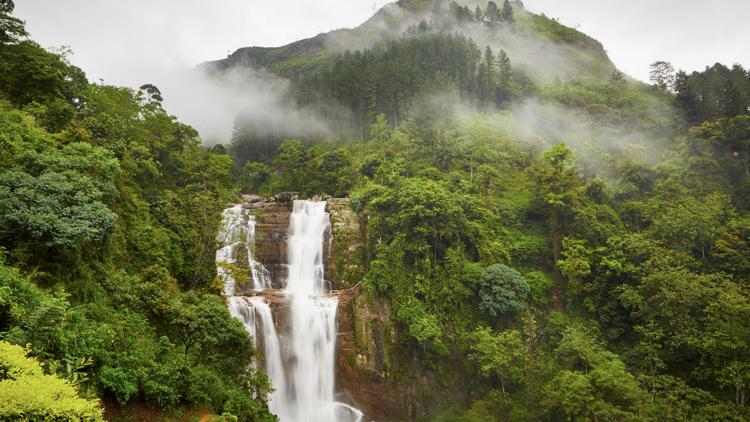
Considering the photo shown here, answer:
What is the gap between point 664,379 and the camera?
67.8 ft

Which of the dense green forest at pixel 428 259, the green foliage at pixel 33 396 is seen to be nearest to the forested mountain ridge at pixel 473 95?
the dense green forest at pixel 428 259

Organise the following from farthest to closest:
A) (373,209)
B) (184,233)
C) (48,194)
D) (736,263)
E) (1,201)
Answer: (373,209)
(736,263)
(184,233)
(48,194)
(1,201)

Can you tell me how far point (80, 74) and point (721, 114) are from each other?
6163 centimetres

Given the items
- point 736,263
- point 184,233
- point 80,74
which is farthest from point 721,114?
point 80,74

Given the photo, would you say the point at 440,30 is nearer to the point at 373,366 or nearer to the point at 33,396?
the point at 373,366

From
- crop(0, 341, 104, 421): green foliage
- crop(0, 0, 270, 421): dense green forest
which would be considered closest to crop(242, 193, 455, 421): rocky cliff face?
crop(0, 0, 270, 421): dense green forest

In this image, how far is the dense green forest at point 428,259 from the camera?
492 inches

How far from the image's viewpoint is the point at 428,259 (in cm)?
2881

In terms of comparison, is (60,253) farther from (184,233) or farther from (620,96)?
(620,96)

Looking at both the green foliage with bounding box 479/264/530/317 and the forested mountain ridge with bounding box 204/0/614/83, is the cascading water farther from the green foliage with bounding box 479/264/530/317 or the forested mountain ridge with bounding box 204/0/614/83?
the forested mountain ridge with bounding box 204/0/614/83

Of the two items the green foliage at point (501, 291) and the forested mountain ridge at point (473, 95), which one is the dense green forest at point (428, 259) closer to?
the green foliage at point (501, 291)

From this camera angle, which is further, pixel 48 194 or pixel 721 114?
pixel 721 114

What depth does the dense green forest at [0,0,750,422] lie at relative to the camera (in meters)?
12.5

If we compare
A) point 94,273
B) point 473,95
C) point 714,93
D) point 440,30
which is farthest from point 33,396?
point 440,30
